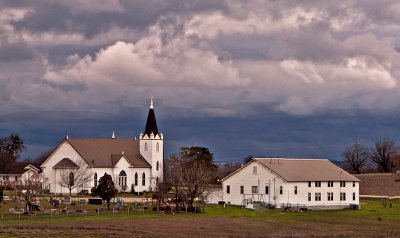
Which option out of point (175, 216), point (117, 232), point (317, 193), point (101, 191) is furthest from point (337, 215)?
point (117, 232)

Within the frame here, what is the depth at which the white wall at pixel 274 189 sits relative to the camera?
8550 cm

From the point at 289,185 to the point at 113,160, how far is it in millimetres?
39265

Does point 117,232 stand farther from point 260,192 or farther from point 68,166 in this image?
point 68,166

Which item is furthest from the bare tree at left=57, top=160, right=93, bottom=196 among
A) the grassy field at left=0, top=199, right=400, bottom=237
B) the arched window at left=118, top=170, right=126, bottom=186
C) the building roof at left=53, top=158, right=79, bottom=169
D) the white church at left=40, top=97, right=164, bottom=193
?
the grassy field at left=0, top=199, right=400, bottom=237

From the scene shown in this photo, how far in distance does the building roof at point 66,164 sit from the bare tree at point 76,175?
345 millimetres

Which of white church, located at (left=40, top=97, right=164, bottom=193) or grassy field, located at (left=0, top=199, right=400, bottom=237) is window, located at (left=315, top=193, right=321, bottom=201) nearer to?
grassy field, located at (left=0, top=199, right=400, bottom=237)

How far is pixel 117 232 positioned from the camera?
50.9 metres

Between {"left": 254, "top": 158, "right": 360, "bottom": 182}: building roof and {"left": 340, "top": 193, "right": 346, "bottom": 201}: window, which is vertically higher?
{"left": 254, "top": 158, "right": 360, "bottom": 182}: building roof

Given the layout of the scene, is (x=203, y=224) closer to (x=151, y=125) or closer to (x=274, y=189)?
(x=274, y=189)

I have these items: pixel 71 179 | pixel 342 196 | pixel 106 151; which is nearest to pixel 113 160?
pixel 106 151

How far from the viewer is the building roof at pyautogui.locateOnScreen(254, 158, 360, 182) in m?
87.1

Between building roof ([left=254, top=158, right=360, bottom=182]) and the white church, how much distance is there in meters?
25.9

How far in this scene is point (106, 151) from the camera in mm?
115625

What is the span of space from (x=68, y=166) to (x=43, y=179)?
14.8 feet
